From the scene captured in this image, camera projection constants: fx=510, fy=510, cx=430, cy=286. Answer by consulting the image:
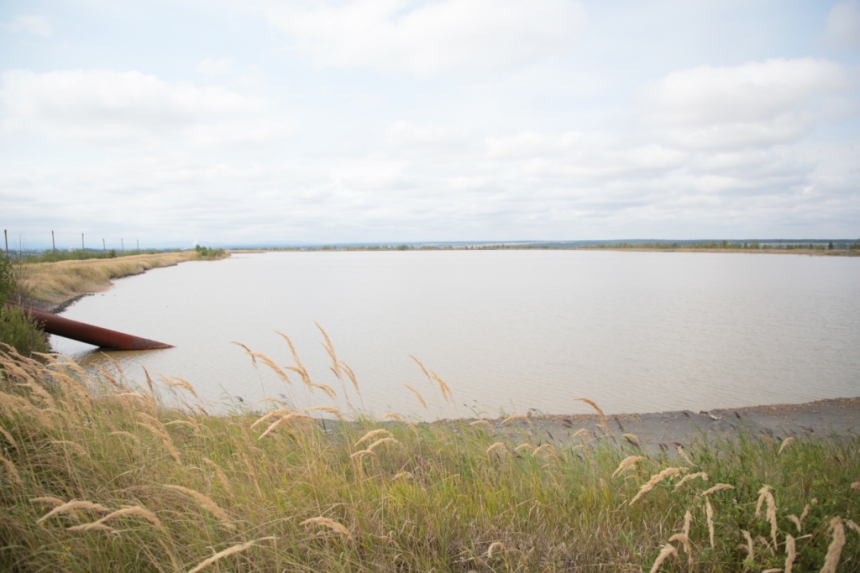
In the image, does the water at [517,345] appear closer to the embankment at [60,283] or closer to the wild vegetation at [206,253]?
the embankment at [60,283]

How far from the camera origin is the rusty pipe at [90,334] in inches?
456

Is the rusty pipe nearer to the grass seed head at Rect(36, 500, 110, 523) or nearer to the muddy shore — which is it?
the muddy shore

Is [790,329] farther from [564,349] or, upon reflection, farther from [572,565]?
[572,565]

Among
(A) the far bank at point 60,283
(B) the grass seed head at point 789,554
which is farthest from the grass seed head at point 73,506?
(A) the far bank at point 60,283

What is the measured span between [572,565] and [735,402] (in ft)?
23.2

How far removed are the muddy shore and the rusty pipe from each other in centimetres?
1006

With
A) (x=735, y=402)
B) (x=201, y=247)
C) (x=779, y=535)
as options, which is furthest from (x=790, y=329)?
(x=201, y=247)

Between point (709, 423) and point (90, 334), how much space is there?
1302 centimetres

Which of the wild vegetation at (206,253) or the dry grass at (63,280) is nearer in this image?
the dry grass at (63,280)

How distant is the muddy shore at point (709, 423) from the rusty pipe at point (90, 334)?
1006 centimetres

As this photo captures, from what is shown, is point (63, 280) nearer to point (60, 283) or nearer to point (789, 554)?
point (60, 283)

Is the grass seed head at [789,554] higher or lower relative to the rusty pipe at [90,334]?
higher

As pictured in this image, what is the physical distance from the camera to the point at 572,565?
2604 mm

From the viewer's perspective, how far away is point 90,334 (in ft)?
40.0
